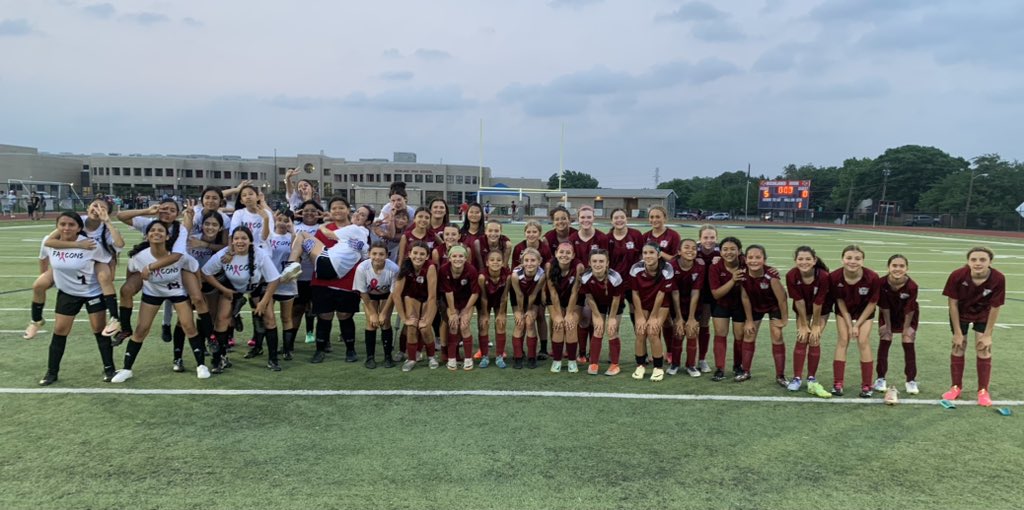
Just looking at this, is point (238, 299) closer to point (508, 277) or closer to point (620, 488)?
point (508, 277)

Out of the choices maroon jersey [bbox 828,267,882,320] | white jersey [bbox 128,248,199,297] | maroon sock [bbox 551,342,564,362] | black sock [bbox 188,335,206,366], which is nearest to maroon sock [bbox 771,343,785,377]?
maroon jersey [bbox 828,267,882,320]

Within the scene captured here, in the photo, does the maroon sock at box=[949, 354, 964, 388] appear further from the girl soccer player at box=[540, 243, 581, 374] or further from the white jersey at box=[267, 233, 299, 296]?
the white jersey at box=[267, 233, 299, 296]

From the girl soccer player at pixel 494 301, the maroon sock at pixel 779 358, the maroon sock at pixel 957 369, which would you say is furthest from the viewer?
the girl soccer player at pixel 494 301

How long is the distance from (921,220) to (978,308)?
52.3 m

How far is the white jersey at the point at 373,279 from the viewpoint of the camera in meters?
5.91

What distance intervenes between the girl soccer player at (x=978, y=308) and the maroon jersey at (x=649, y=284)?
2.39 meters

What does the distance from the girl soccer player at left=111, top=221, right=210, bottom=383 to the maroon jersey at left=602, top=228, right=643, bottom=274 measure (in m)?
4.00

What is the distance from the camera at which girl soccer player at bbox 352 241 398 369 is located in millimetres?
5859

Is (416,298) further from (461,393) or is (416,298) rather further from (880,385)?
(880,385)

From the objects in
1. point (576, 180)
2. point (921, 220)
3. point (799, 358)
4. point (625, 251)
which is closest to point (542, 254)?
point (625, 251)

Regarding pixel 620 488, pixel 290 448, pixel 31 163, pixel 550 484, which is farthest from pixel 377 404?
pixel 31 163

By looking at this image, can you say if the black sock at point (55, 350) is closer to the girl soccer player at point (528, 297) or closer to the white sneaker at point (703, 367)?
the girl soccer player at point (528, 297)

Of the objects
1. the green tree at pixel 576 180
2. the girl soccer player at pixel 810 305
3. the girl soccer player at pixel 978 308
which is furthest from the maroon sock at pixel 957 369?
the green tree at pixel 576 180

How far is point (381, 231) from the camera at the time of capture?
22.1 ft
